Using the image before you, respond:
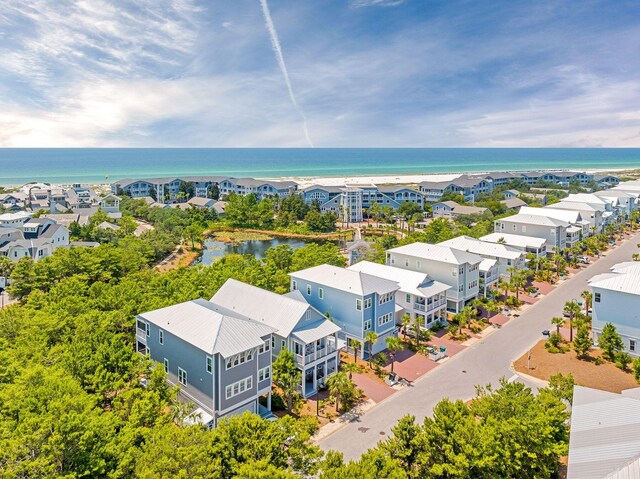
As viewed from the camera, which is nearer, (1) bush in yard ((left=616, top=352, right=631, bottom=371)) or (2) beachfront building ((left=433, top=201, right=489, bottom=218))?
(1) bush in yard ((left=616, top=352, right=631, bottom=371))

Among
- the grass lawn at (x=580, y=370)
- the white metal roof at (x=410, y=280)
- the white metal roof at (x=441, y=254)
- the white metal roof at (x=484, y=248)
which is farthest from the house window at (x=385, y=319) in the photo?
the white metal roof at (x=484, y=248)

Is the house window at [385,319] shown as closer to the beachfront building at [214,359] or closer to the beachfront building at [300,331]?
the beachfront building at [300,331]

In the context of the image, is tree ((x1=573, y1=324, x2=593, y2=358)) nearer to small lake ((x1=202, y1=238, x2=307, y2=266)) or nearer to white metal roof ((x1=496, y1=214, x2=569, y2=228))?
white metal roof ((x1=496, y1=214, x2=569, y2=228))

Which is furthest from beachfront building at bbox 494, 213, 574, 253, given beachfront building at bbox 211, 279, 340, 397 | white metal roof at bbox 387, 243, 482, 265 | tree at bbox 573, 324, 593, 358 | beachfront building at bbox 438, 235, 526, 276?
beachfront building at bbox 211, 279, 340, 397

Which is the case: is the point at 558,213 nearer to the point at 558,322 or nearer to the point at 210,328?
the point at 558,322

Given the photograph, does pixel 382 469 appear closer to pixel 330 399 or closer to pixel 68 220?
pixel 330 399

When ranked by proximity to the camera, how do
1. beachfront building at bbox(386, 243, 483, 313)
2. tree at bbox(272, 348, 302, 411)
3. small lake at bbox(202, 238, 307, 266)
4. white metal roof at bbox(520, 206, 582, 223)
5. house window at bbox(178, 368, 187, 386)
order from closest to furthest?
house window at bbox(178, 368, 187, 386) < tree at bbox(272, 348, 302, 411) < beachfront building at bbox(386, 243, 483, 313) < white metal roof at bbox(520, 206, 582, 223) < small lake at bbox(202, 238, 307, 266)

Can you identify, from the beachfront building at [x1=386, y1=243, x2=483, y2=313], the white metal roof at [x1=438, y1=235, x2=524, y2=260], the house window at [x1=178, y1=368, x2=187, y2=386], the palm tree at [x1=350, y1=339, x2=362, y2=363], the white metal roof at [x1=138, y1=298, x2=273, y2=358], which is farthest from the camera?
the white metal roof at [x1=438, y1=235, x2=524, y2=260]

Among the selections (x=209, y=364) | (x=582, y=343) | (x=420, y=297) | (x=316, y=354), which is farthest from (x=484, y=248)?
(x=209, y=364)
